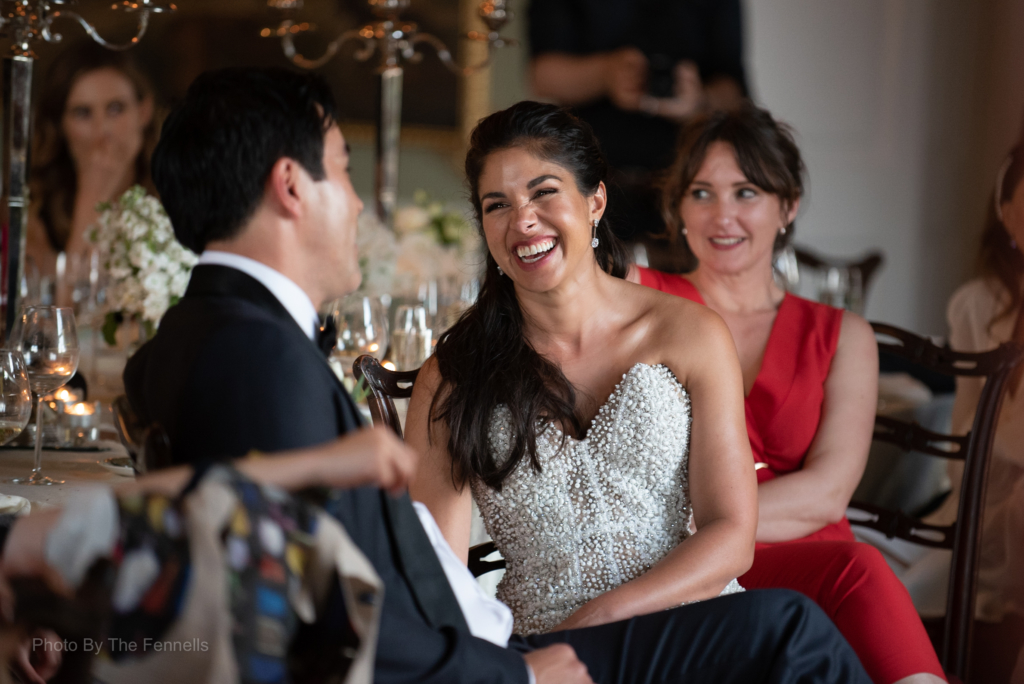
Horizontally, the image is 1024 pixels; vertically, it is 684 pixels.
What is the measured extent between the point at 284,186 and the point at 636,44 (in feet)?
17.1

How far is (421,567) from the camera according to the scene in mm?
1298

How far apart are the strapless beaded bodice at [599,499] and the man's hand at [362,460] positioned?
93 cm

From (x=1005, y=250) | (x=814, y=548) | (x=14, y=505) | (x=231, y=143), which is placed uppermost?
(x=231, y=143)

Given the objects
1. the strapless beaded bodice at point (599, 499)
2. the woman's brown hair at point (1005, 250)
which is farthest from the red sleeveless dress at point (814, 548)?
the woman's brown hair at point (1005, 250)

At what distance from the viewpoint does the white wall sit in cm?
645

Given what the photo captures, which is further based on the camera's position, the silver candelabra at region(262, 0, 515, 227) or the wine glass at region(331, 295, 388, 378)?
the silver candelabra at region(262, 0, 515, 227)

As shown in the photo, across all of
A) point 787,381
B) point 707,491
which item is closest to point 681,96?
point 787,381

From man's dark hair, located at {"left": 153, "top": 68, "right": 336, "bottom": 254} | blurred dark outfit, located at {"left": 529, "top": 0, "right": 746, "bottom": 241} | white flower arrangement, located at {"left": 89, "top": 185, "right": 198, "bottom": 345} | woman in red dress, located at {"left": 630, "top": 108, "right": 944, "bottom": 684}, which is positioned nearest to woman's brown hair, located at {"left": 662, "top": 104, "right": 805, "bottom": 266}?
woman in red dress, located at {"left": 630, "top": 108, "right": 944, "bottom": 684}

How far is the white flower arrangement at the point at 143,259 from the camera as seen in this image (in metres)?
2.52

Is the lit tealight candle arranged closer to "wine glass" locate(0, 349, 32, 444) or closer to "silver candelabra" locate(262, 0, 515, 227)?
"wine glass" locate(0, 349, 32, 444)

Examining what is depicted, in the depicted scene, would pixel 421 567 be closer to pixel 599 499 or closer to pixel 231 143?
pixel 231 143

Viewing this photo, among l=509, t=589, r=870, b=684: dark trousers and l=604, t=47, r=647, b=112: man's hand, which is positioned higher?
l=604, t=47, r=647, b=112: man's hand

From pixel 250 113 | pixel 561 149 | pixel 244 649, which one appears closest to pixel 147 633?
pixel 244 649

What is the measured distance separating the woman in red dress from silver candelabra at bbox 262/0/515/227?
0.72m
